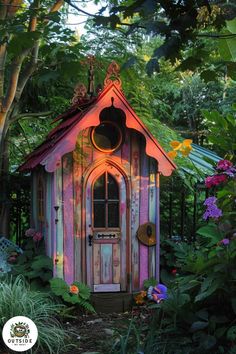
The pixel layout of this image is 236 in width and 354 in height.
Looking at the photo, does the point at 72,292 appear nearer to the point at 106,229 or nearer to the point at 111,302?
the point at 111,302

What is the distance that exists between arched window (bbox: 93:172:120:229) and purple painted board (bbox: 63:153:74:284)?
33 cm

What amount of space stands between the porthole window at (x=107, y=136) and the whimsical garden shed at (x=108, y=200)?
1 centimetres

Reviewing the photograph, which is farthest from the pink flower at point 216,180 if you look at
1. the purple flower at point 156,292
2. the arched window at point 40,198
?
the arched window at point 40,198

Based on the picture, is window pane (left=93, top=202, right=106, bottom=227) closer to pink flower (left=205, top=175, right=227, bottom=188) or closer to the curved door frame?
the curved door frame

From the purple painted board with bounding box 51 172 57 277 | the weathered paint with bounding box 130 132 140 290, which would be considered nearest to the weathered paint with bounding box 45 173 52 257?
the purple painted board with bounding box 51 172 57 277

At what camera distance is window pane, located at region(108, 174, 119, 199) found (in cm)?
627

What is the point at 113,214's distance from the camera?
627cm

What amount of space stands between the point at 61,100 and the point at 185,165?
2813mm

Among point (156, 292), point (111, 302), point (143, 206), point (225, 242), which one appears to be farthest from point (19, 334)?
point (143, 206)

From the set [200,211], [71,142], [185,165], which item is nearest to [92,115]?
[71,142]

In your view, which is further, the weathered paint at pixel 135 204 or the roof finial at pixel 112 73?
the weathered paint at pixel 135 204

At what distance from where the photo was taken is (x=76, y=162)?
6.18 meters

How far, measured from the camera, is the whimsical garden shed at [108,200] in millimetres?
6066

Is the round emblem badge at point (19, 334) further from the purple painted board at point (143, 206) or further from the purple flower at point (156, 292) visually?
the purple painted board at point (143, 206)
